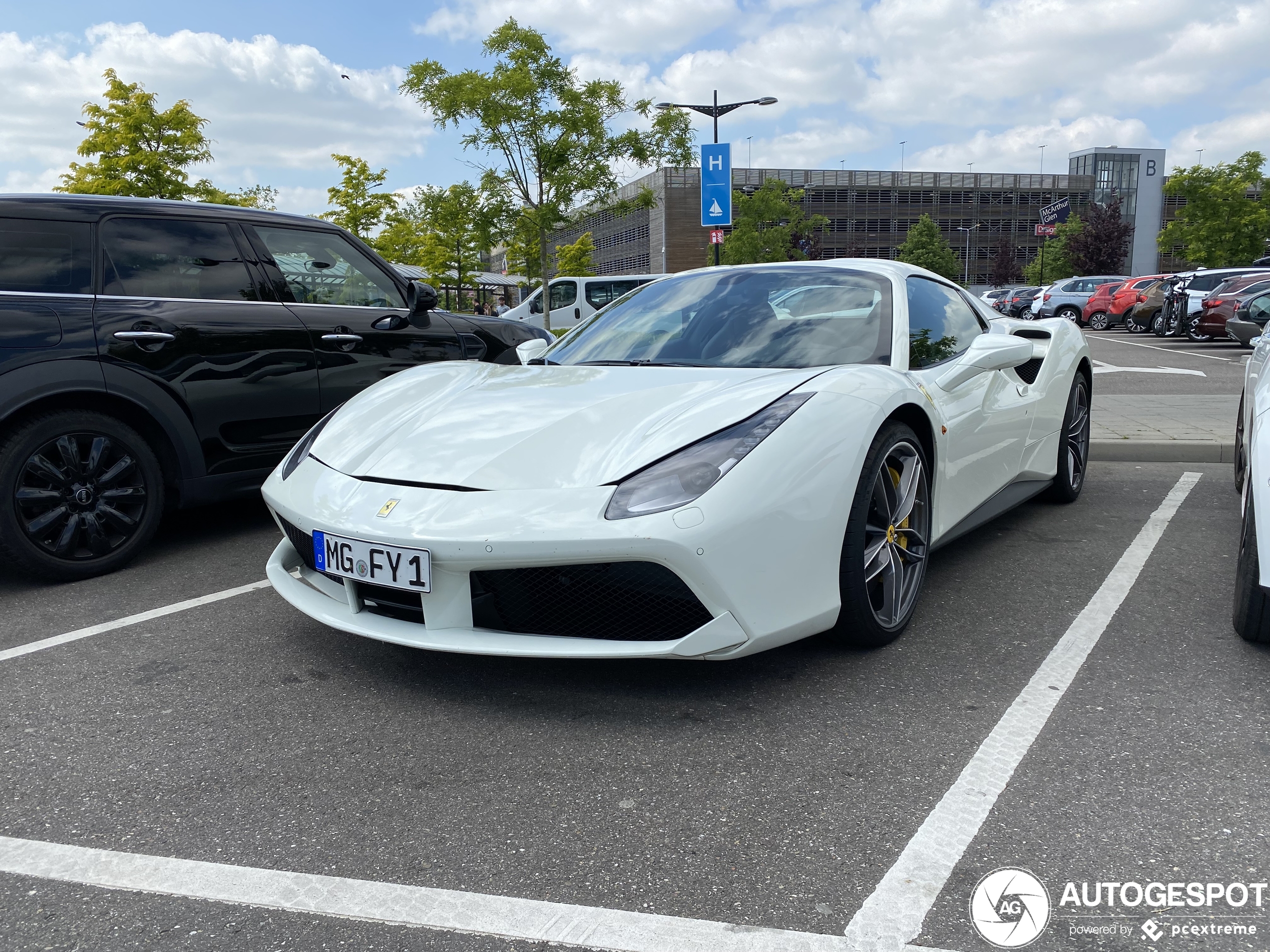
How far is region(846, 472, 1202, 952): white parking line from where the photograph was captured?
177 centimetres

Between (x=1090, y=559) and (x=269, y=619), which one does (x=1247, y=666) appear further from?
(x=269, y=619)

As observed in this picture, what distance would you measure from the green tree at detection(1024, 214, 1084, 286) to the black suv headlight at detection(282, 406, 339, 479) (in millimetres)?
75859

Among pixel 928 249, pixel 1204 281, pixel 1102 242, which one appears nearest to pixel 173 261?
pixel 1204 281

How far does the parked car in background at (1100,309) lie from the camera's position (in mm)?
→ 27375

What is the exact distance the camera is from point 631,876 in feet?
6.30

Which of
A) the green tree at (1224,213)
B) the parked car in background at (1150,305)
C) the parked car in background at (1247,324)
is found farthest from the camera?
the green tree at (1224,213)

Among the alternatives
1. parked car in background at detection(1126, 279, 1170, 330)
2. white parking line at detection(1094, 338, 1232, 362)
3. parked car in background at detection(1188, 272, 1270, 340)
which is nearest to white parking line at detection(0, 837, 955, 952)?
white parking line at detection(1094, 338, 1232, 362)

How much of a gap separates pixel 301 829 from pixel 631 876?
722mm

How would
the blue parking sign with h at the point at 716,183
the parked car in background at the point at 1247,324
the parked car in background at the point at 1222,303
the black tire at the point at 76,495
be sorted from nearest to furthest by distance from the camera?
the black tire at the point at 76,495
the parked car in background at the point at 1247,324
the blue parking sign with h at the point at 716,183
the parked car in background at the point at 1222,303

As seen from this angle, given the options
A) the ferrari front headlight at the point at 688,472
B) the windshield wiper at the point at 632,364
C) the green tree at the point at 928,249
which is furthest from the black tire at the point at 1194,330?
the green tree at the point at 928,249

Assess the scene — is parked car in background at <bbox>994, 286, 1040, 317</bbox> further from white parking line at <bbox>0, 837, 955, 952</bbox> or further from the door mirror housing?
white parking line at <bbox>0, 837, 955, 952</bbox>

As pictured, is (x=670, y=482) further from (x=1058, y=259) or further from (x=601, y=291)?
(x=1058, y=259)

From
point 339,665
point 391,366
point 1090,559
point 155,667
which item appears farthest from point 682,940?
point 391,366

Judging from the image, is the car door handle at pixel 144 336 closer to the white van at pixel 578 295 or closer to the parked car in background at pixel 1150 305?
the white van at pixel 578 295
